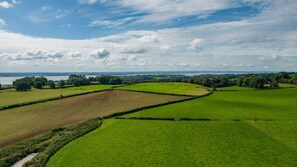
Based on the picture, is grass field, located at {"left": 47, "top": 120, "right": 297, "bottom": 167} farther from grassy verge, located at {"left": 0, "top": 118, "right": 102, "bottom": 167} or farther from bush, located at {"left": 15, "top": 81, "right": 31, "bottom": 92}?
bush, located at {"left": 15, "top": 81, "right": 31, "bottom": 92}

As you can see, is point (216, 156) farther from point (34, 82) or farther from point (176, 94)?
point (34, 82)

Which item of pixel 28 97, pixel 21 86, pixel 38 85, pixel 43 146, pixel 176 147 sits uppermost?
pixel 21 86

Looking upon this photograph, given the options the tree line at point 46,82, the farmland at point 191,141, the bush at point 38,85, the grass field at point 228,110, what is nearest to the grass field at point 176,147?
the farmland at point 191,141

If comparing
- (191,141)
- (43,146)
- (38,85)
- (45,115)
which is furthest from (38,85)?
(191,141)

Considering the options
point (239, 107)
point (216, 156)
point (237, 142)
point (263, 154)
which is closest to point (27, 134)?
point (216, 156)

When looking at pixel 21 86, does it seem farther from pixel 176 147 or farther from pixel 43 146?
pixel 176 147
